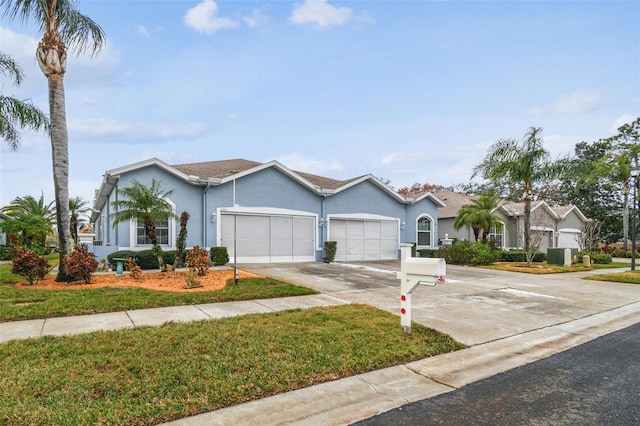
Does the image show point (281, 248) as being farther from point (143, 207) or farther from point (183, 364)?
point (183, 364)

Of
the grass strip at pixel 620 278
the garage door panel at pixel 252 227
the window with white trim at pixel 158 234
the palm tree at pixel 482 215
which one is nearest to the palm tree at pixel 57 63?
the window with white trim at pixel 158 234

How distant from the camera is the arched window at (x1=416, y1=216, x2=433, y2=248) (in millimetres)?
24297

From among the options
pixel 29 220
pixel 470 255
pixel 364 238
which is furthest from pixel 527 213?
pixel 29 220

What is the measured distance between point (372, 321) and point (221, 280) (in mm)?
6138

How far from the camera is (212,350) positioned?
4875 millimetres

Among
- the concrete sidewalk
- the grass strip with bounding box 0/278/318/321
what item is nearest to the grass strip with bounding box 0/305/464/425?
the concrete sidewalk

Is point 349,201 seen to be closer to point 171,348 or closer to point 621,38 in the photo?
point 621,38

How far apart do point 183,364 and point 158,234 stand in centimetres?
1269

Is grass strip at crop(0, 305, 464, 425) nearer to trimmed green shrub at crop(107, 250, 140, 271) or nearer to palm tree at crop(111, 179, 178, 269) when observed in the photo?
palm tree at crop(111, 179, 178, 269)

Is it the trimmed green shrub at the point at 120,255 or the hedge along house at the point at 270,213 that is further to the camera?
the hedge along house at the point at 270,213

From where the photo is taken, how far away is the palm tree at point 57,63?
10750mm

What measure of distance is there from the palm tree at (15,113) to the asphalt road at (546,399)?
14677 mm

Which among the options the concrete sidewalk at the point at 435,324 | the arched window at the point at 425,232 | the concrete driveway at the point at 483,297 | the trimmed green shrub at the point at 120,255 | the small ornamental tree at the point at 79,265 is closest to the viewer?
the concrete sidewalk at the point at 435,324

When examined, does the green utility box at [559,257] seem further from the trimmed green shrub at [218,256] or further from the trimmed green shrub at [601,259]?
the trimmed green shrub at [218,256]
